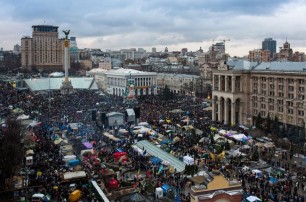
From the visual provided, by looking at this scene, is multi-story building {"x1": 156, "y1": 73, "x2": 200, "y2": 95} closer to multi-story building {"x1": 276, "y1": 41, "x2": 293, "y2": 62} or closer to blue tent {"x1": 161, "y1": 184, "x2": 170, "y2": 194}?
multi-story building {"x1": 276, "y1": 41, "x2": 293, "y2": 62}

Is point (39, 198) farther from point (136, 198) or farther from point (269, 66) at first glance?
point (269, 66)

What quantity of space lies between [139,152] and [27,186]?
11.1 metres

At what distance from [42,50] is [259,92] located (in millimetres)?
127482

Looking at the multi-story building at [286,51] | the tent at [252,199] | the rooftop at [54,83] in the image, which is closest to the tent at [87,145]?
the tent at [252,199]

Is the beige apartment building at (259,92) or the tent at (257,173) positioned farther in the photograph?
the beige apartment building at (259,92)

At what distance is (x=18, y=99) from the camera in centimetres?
6238

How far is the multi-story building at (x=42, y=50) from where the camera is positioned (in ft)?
505

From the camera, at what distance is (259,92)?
45500mm

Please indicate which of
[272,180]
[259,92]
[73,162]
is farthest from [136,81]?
[272,180]

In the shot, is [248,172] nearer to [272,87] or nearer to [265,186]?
[265,186]

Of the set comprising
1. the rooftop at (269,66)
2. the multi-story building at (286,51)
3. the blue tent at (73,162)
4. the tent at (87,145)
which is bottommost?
the blue tent at (73,162)

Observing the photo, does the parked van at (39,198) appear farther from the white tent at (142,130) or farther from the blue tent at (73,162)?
the white tent at (142,130)

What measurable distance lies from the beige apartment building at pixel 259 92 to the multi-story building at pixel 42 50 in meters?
118

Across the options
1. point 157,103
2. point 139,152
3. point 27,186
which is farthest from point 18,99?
point 27,186
